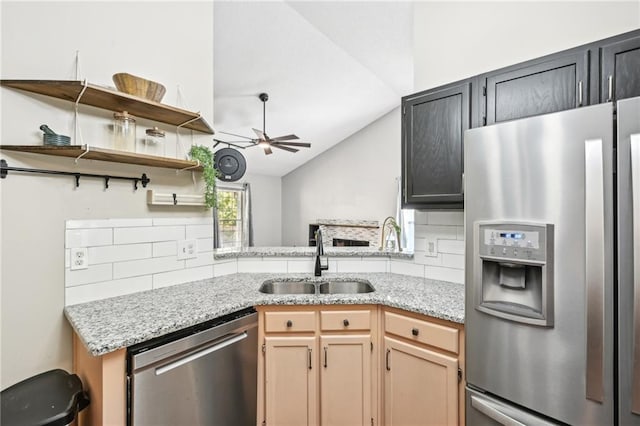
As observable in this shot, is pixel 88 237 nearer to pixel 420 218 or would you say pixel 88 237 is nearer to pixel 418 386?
pixel 418 386

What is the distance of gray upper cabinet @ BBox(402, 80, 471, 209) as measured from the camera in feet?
5.66

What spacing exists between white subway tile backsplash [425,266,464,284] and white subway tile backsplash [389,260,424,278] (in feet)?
0.16

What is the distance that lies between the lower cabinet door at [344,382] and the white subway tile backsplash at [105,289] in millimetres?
1045

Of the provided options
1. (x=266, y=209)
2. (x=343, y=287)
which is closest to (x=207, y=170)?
(x=343, y=287)

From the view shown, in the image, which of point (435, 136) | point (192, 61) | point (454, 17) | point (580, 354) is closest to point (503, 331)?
point (580, 354)

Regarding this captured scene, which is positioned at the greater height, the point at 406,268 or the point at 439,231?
the point at 439,231

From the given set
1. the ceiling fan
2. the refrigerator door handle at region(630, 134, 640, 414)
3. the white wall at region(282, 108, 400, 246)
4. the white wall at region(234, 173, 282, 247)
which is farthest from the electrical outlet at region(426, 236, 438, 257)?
the white wall at region(234, 173, 282, 247)

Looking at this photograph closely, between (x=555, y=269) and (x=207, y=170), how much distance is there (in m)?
1.80

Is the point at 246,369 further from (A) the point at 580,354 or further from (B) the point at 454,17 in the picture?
(B) the point at 454,17

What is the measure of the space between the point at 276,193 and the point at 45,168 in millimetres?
6277

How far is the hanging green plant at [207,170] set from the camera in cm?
194

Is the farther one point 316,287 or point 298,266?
point 298,266

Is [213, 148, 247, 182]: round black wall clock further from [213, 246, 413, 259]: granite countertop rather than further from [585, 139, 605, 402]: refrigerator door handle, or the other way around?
[585, 139, 605, 402]: refrigerator door handle

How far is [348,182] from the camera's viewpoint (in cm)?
651
